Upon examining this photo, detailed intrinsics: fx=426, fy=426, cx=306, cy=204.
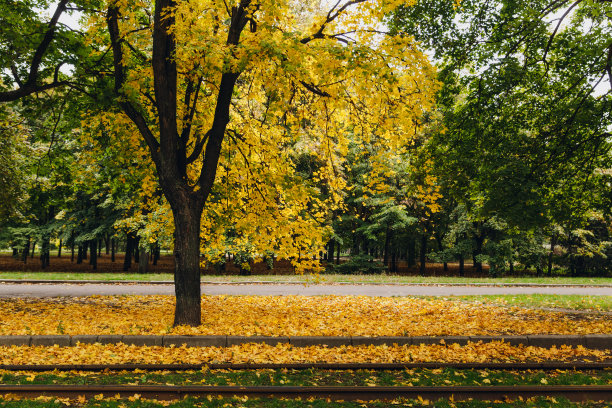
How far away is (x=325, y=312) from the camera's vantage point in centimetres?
1085

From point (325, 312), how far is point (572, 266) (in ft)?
109

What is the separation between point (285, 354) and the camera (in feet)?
22.7

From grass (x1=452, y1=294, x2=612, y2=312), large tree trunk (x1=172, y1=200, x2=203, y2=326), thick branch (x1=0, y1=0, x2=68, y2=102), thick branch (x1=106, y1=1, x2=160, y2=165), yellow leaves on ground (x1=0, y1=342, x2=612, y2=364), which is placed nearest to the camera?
yellow leaves on ground (x1=0, y1=342, x2=612, y2=364)

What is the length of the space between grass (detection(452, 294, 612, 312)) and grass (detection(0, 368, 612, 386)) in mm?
7003

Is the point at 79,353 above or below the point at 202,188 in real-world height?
below

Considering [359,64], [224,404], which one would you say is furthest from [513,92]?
[224,404]

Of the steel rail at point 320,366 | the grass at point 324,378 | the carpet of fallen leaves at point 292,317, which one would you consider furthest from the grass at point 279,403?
the carpet of fallen leaves at point 292,317

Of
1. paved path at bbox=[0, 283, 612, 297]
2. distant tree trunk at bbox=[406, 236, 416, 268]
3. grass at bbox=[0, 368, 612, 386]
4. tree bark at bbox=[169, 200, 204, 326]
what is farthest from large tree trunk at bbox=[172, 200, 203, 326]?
distant tree trunk at bbox=[406, 236, 416, 268]

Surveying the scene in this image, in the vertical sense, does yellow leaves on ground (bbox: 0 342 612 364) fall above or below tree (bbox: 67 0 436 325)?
below

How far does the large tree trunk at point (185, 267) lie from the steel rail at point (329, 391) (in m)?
3.23

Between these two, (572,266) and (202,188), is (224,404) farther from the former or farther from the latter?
(572,266)

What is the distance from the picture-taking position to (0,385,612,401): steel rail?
5.24m

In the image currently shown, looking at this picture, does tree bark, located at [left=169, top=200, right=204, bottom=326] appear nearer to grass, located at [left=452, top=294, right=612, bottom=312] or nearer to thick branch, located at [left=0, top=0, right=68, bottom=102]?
thick branch, located at [left=0, top=0, right=68, bottom=102]

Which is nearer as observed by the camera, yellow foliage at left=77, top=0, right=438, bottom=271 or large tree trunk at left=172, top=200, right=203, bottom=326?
yellow foliage at left=77, top=0, right=438, bottom=271
